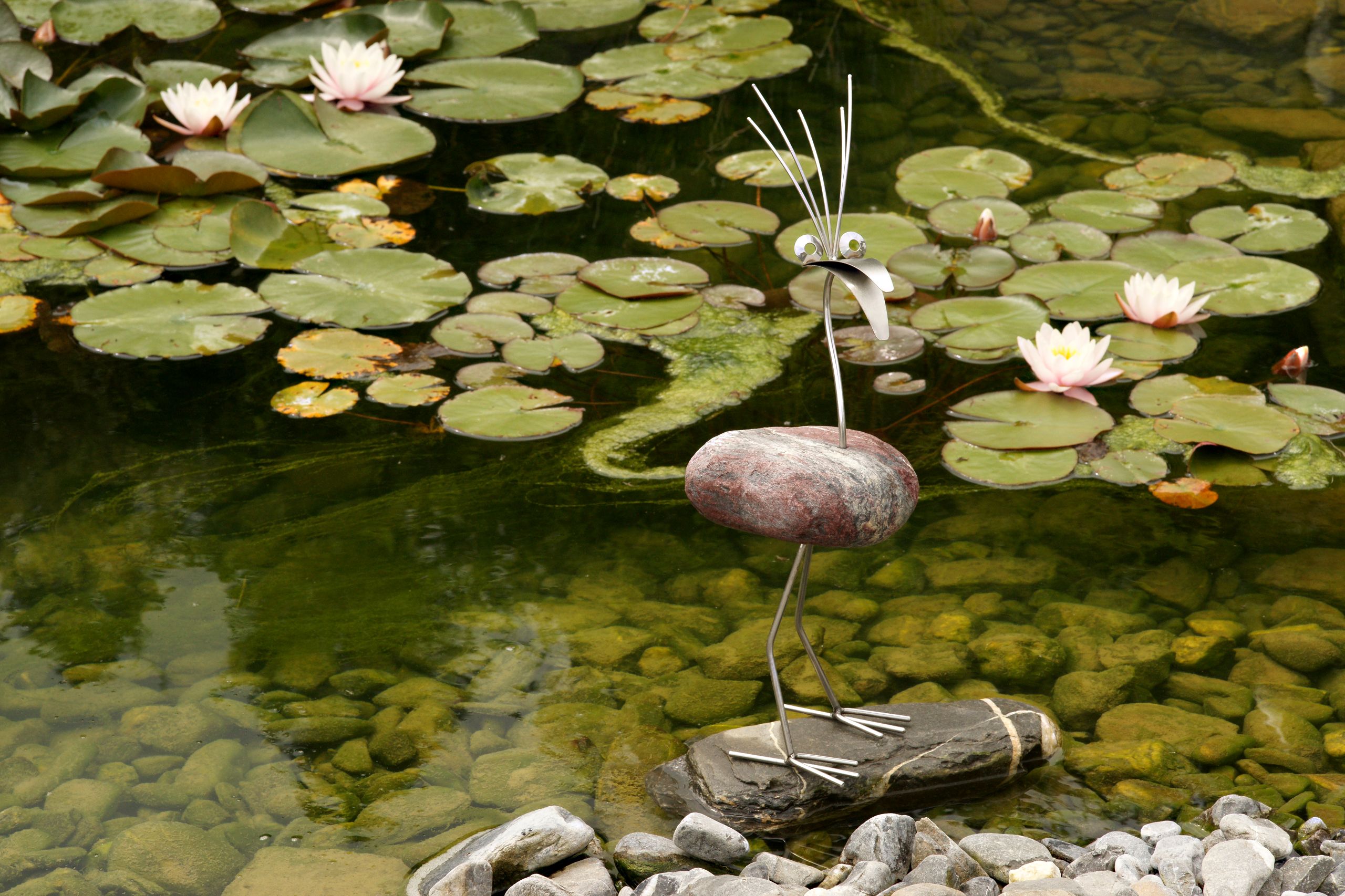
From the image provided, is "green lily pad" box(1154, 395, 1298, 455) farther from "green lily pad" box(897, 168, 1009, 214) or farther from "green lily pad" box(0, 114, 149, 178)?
"green lily pad" box(0, 114, 149, 178)

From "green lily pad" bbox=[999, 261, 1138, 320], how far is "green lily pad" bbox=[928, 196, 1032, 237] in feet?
1.04

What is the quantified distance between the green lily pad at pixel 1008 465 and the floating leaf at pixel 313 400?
177 cm

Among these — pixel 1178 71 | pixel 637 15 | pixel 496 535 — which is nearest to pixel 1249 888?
pixel 496 535

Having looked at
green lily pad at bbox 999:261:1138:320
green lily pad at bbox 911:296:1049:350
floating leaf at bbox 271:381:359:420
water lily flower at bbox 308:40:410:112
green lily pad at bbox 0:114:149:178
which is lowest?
floating leaf at bbox 271:381:359:420

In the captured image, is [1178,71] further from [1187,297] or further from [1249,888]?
[1249,888]

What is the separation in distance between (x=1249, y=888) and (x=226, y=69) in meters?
4.83

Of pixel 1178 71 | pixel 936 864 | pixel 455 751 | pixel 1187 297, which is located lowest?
pixel 455 751


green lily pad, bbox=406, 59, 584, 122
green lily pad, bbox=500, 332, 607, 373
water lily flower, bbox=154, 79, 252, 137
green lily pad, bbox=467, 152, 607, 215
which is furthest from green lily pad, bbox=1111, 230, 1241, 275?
water lily flower, bbox=154, 79, 252, 137

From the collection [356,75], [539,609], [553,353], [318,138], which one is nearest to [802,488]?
[539,609]

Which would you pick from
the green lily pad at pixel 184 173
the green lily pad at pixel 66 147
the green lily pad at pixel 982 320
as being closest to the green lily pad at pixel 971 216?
the green lily pad at pixel 982 320

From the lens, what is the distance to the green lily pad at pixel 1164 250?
3.99 meters

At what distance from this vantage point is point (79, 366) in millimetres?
3705

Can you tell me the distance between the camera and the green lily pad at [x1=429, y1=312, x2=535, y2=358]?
3684 millimetres

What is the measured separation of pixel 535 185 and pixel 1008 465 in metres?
2.28
